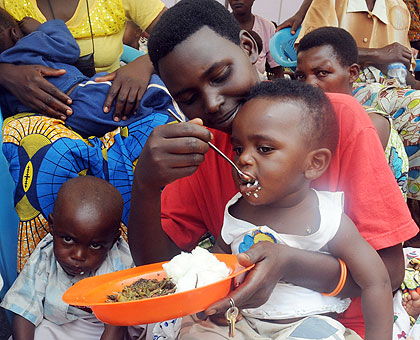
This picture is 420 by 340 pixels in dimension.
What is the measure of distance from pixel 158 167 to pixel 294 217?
0.38m

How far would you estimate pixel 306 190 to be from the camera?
117 centimetres

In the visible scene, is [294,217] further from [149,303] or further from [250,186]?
[149,303]

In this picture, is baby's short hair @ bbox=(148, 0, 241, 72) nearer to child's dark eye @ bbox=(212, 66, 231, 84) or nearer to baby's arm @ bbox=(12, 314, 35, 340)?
child's dark eye @ bbox=(212, 66, 231, 84)

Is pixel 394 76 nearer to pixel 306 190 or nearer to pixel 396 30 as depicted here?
pixel 396 30

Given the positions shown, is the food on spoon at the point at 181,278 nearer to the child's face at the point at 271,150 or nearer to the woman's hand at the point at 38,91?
the child's face at the point at 271,150

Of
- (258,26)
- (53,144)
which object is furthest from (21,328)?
(258,26)

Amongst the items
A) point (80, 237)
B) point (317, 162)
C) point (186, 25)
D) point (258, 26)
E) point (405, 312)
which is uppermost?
point (186, 25)

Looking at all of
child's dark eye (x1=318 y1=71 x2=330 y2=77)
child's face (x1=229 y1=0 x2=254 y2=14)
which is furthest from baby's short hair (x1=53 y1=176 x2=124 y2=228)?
child's face (x1=229 y1=0 x2=254 y2=14)

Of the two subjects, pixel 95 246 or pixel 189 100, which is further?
pixel 95 246

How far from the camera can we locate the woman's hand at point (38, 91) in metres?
1.79

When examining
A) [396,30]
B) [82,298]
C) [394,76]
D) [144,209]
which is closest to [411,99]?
[394,76]

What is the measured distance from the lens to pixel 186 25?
1.20 meters

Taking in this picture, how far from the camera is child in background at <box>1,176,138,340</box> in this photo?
60.7 inches

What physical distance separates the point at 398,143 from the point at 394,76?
1.22 metres
